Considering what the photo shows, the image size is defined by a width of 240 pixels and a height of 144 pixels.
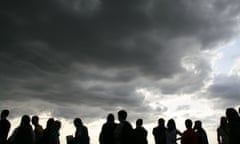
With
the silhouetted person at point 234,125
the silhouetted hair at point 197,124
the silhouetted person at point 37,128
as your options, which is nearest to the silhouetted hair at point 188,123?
the silhouetted hair at point 197,124

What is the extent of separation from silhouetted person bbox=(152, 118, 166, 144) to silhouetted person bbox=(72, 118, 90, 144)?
288 centimetres

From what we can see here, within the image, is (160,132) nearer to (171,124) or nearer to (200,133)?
(171,124)

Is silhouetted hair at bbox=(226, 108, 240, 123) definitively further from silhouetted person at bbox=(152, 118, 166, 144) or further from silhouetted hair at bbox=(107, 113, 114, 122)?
silhouetted person at bbox=(152, 118, 166, 144)

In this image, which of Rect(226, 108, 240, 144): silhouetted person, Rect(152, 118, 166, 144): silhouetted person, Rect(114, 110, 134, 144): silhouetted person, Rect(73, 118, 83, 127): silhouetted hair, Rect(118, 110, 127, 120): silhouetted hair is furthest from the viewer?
Rect(73, 118, 83, 127): silhouetted hair

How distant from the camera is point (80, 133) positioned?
44.5 ft

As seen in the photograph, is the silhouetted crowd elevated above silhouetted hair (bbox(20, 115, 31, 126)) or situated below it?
below

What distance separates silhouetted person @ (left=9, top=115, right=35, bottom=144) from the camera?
11656 mm

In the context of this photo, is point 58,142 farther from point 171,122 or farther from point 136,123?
point 171,122

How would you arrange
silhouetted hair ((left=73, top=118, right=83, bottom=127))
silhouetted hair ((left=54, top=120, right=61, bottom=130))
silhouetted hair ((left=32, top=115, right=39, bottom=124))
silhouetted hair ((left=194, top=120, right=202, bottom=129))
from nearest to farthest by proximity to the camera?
1. silhouetted hair ((left=54, top=120, right=61, bottom=130))
2. silhouetted hair ((left=32, top=115, right=39, bottom=124))
3. silhouetted hair ((left=194, top=120, right=202, bottom=129))
4. silhouetted hair ((left=73, top=118, right=83, bottom=127))

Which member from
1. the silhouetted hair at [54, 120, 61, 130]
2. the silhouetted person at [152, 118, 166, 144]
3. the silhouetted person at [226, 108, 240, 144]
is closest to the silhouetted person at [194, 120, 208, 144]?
the silhouetted person at [152, 118, 166, 144]

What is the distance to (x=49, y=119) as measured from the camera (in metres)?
12.5

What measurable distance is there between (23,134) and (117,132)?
11.8 feet

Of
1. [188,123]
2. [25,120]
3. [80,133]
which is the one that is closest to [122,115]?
[188,123]

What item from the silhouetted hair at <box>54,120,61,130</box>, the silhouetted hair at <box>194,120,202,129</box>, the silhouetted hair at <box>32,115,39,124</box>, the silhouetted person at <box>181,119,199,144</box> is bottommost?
the silhouetted person at <box>181,119,199,144</box>
